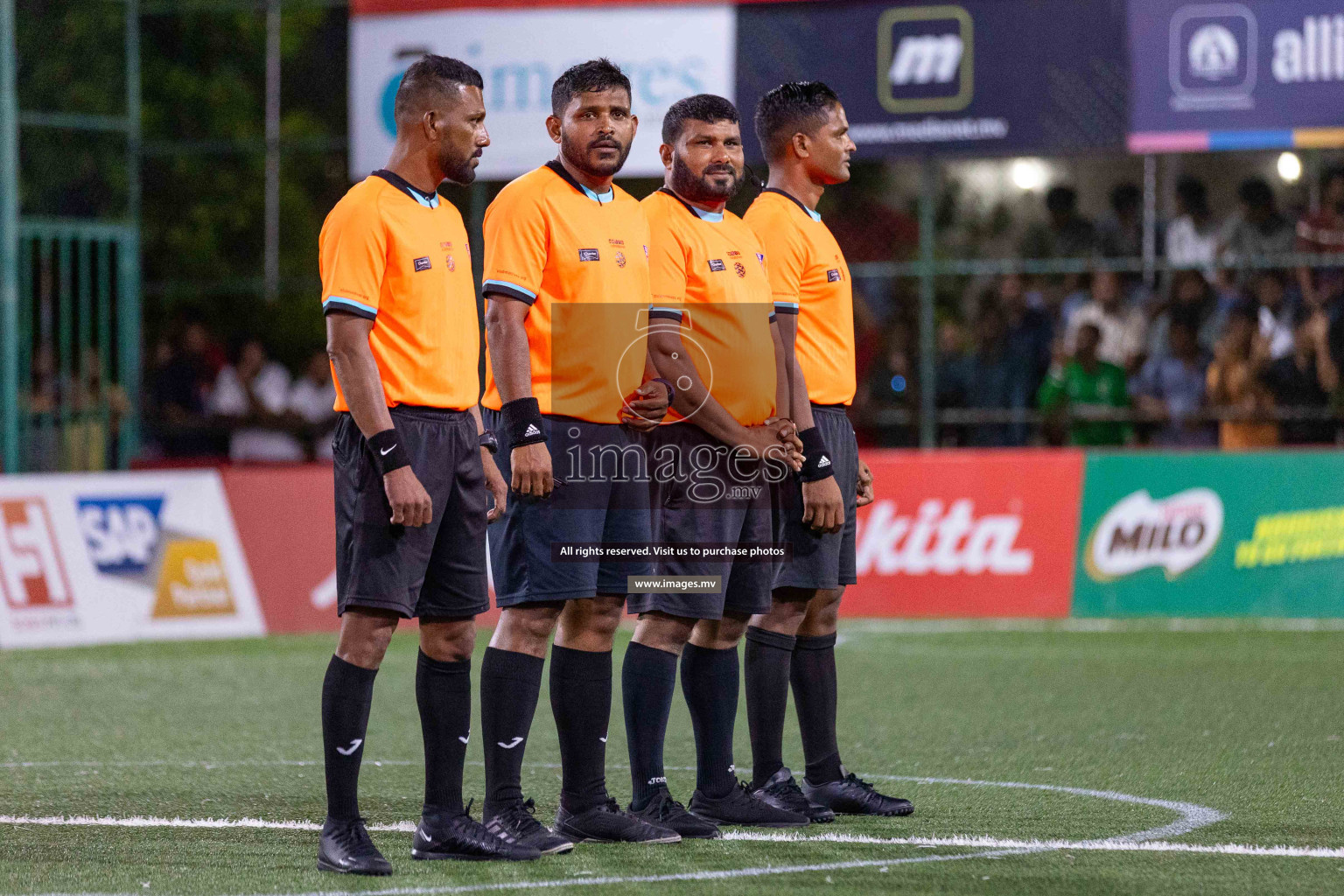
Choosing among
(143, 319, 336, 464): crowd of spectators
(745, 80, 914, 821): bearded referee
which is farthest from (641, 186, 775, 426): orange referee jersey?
(143, 319, 336, 464): crowd of spectators

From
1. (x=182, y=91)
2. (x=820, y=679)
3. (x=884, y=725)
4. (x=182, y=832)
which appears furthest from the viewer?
(x=182, y=91)

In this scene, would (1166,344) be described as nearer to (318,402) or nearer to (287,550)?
(287,550)

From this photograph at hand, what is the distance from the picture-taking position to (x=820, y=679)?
22.7 ft

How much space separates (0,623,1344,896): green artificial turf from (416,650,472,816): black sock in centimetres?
23

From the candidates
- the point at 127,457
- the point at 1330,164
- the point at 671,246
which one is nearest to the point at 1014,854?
the point at 671,246

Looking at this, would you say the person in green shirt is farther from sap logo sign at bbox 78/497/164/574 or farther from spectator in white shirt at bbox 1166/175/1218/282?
sap logo sign at bbox 78/497/164/574

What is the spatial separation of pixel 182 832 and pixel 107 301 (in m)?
10.6

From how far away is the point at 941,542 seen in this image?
13633mm

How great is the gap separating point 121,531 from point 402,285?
7719 millimetres

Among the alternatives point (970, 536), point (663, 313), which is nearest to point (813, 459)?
point (663, 313)

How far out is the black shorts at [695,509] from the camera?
20.6 ft

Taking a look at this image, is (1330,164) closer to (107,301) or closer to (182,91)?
(107,301)

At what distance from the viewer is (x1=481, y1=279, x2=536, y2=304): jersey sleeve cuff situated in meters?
5.92

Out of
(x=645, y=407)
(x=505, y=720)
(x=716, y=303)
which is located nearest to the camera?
(x=505, y=720)
